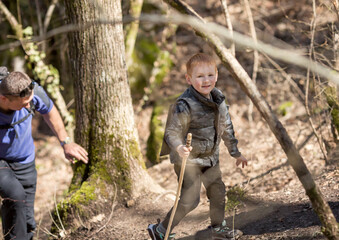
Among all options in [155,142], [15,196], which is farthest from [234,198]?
[155,142]

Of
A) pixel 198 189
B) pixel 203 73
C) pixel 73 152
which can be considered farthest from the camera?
pixel 73 152

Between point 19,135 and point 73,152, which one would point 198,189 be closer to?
point 73,152

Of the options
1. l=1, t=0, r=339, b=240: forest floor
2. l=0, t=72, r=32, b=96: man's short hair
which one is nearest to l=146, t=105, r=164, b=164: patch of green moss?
l=1, t=0, r=339, b=240: forest floor

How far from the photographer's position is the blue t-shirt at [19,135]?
368 cm

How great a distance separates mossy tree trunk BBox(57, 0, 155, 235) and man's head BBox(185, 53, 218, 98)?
1545mm

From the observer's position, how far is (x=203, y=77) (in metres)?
3.08

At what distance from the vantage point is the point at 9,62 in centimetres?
940

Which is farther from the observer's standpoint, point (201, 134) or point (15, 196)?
point (15, 196)

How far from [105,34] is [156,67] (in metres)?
5.35

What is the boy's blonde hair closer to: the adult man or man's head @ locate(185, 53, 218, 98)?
man's head @ locate(185, 53, 218, 98)

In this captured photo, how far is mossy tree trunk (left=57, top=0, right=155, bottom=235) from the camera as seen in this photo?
4316 mm

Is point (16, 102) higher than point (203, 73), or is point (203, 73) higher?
point (203, 73)

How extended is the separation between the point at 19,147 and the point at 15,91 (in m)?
0.67

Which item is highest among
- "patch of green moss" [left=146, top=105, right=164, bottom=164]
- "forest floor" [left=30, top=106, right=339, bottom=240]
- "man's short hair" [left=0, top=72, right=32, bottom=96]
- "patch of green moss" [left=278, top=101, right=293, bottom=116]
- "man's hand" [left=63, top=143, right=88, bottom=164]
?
"man's short hair" [left=0, top=72, right=32, bottom=96]
